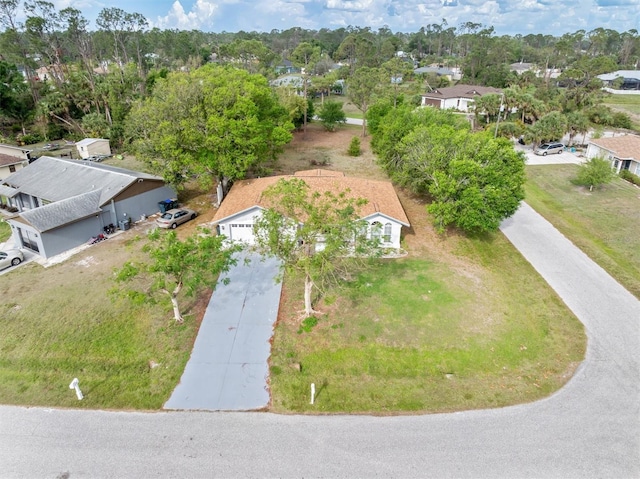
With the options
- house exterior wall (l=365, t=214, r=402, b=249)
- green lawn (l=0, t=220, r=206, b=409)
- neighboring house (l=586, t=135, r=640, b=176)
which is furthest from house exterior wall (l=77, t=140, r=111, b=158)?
neighboring house (l=586, t=135, r=640, b=176)

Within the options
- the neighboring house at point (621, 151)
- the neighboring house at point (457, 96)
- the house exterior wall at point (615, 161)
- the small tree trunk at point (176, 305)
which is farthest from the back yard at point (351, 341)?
the neighboring house at point (457, 96)

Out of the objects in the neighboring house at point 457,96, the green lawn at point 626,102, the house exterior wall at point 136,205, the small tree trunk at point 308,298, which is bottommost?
the small tree trunk at point 308,298

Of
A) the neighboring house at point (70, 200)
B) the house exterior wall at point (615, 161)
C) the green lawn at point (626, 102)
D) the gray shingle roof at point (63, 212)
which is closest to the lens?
the gray shingle roof at point (63, 212)

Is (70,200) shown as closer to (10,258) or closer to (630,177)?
(10,258)

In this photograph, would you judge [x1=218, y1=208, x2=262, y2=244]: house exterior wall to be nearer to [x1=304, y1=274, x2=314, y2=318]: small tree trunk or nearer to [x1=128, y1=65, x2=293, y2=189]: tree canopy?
[x1=128, y1=65, x2=293, y2=189]: tree canopy

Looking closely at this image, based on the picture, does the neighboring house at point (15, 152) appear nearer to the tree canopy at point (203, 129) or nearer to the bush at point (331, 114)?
the tree canopy at point (203, 129)

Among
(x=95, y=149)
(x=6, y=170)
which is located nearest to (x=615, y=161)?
(x=95, y=149)
